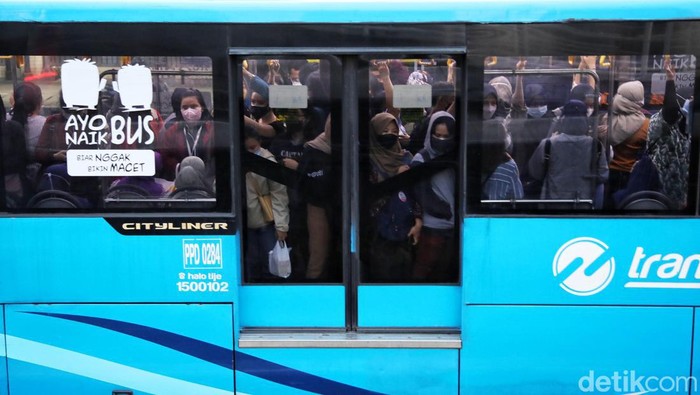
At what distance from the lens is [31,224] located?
3.94 m

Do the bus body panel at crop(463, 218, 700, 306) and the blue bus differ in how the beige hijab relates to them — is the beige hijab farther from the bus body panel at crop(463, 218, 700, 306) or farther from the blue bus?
the bus body panel at crop(463, 218, 700, 306)

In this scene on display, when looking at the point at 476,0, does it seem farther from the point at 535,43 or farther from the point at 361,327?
the point at 361,327

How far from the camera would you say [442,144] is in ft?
12.9

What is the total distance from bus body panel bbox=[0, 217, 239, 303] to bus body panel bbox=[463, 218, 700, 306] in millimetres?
1386

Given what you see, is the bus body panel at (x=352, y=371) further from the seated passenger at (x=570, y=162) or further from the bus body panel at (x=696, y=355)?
the bus body panel at (x=696, y=355)

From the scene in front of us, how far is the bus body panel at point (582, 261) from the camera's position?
12.6 feet

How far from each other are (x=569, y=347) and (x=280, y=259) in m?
1.68

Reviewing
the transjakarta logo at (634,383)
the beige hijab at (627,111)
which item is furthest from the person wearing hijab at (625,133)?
the transjakarta logo at (634,383)

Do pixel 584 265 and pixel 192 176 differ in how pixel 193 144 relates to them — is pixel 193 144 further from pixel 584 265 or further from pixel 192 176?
pixel 584 265

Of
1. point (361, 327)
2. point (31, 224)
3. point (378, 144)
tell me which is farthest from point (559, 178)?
point (31, 224)

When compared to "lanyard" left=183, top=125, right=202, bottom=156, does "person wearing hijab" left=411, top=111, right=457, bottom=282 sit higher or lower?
lower

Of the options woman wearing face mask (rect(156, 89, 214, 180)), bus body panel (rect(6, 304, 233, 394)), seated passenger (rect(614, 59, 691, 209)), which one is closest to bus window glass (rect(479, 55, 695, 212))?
seated passenger (rect(614, 59, 691, 209))

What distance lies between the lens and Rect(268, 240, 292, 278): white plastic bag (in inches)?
160

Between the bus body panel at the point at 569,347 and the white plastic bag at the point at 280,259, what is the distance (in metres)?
1.03
